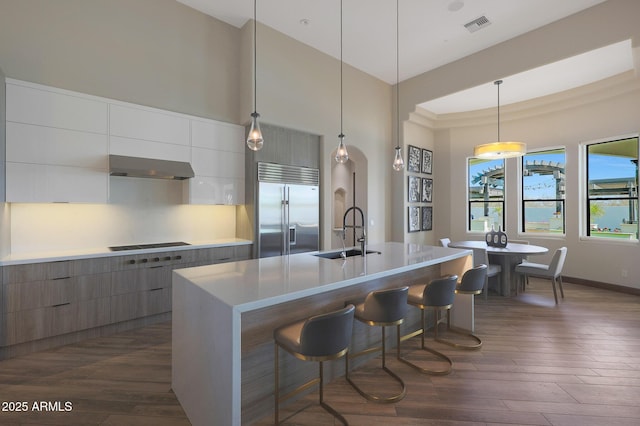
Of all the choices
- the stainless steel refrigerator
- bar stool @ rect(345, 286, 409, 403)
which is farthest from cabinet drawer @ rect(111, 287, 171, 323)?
bar stool @ rect(345, 286, 409, 403)

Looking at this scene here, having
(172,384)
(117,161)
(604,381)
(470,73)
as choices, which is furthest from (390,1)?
(172,384)

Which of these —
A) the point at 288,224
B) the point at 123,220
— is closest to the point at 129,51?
the point at 123,220

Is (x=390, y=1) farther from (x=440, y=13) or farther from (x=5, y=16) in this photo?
(x=5, y=16)

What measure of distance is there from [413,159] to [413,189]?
Answer: 662 millimetres

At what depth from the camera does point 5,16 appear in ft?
9.57

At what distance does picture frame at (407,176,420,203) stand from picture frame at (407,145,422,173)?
0.59ft

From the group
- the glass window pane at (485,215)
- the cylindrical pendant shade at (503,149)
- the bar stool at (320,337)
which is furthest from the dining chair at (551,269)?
the bar stool at (320,337)

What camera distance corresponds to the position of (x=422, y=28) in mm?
4355

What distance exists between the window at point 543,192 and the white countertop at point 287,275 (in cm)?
434

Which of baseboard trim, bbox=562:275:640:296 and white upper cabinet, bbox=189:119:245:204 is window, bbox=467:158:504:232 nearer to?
baseboard trim, bbox=562:275:640:296

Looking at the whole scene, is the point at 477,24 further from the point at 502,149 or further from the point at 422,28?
the point at 502,149

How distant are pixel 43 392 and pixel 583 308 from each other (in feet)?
19.8

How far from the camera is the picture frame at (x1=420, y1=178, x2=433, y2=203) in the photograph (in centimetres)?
698

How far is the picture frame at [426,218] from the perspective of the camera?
22.7 feet
